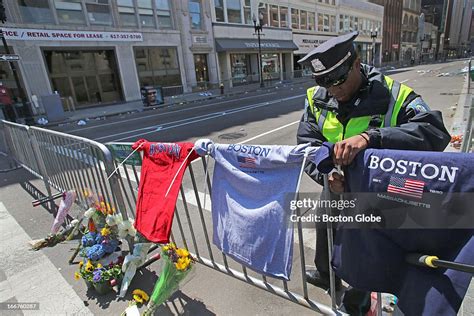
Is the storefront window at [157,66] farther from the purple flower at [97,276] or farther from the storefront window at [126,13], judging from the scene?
the purple flower at [97,276]

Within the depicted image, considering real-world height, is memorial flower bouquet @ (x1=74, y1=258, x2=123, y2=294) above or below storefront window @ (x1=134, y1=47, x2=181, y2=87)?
below

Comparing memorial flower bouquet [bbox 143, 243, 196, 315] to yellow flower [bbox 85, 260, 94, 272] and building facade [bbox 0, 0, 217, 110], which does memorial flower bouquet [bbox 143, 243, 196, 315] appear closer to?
yellow flower [bbox 85, 260, 94, 272]

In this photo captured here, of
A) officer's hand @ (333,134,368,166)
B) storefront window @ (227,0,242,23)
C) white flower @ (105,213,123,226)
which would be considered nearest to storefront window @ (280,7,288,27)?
storefront window @ (227,0,242,23)

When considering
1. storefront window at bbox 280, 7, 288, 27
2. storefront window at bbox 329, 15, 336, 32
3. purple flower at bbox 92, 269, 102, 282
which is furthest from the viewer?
storefront window at bbox 329, 15, 336, 32

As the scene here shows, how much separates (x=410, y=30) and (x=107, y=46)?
79934 mm

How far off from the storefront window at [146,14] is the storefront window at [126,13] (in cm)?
54

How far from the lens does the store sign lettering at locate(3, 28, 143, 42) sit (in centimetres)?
1636

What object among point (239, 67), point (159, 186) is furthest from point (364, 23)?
point (159, 186)

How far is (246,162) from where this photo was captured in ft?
6.75

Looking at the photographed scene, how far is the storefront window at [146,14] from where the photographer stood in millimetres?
21828

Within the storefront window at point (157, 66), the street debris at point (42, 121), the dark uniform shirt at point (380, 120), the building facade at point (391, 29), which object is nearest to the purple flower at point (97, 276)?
the dark uniform shirt at point (380, 120)

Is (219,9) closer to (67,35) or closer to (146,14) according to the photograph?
(146,14)

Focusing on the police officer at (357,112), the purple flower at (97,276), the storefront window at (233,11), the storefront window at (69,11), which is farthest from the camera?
the storefront window at (233,11)

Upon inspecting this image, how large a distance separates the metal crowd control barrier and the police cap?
228cm
